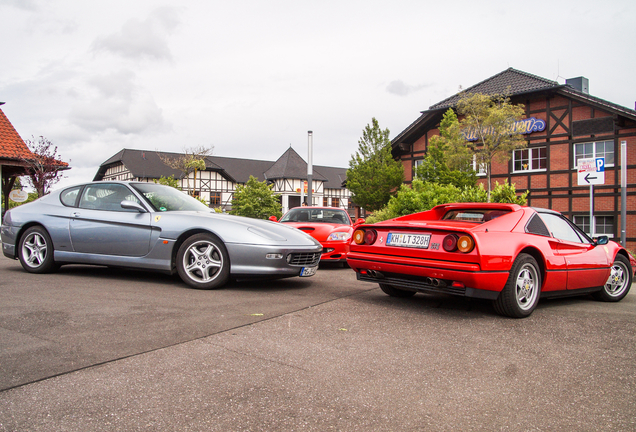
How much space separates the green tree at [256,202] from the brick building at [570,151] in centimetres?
1941

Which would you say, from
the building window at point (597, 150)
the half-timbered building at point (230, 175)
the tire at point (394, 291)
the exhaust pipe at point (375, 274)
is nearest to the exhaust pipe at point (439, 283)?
the exhaust pipe at point (375, 274)

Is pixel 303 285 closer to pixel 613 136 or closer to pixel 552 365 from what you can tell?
pixel 552 365

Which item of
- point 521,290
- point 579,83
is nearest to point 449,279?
point 521,290

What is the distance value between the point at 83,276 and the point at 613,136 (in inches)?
875

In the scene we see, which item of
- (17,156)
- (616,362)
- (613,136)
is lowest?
(616,362)

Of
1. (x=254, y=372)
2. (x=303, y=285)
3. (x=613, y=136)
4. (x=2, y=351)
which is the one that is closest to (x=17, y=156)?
(x=303, y=285)

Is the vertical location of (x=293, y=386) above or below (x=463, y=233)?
below

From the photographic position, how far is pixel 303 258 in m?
6.01

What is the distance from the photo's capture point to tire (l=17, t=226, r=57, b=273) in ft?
Result: 21.4

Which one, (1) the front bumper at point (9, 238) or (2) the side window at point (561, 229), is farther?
(1) the front bumper at point (9, 238)

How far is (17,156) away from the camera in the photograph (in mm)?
17172

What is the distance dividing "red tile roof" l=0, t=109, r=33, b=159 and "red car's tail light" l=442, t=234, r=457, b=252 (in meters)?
17.2

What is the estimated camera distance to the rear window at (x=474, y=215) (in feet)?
17.2

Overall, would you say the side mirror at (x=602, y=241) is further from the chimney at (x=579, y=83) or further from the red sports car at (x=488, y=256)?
the chimney at (x=579, y=83)
